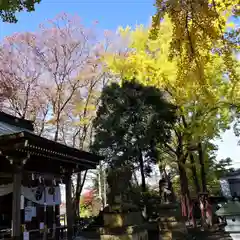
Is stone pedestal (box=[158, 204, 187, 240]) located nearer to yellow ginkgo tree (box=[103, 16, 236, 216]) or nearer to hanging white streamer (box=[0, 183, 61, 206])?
yellow ginkgo tree (box=[103, 16, 236, 216])

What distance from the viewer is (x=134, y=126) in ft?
45.2

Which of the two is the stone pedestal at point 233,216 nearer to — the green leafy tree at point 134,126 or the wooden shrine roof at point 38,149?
the wooden shrine roof at point 38,149

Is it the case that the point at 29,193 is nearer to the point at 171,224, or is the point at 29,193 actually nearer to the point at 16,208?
the point at 16,208

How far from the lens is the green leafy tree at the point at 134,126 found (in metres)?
13.7

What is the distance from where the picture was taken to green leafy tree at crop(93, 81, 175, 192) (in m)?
13.7

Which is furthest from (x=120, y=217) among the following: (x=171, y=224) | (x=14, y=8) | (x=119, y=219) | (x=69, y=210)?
(x=14, y=8)

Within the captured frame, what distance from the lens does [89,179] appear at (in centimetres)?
2642

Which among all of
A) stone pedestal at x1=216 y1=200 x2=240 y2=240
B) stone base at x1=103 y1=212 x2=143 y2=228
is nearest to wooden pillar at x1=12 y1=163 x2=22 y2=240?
stone base at x1=103 y1=212 x2=143 y2=228

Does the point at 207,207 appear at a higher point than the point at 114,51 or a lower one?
lower

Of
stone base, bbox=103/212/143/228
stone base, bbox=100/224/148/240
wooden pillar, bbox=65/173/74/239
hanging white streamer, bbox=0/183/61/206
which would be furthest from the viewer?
wooden pillar, bbox=65/173/74/239

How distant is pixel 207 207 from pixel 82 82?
31.9 feet

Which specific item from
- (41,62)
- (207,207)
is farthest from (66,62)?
(207,207)

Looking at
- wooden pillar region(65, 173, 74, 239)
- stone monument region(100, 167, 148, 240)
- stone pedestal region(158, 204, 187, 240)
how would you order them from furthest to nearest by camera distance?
stone pedestal region(158, 204, 187, 240)
wooden pillar region(65, 173, 74, 239)
stone monument region(100, 167, 148, 240)

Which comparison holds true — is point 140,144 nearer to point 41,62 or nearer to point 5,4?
point 41,62
